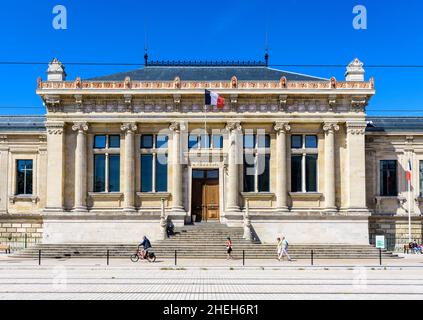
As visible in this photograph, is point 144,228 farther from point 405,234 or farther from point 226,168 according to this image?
point 405,234

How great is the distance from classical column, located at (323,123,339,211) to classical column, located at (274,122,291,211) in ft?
9.38

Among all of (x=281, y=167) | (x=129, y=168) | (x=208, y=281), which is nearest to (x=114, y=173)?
(x=129, y=168)

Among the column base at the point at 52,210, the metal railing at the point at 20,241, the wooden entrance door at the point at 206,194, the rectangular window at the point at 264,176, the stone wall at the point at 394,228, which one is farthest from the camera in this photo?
the stone wall at the point at 394,228

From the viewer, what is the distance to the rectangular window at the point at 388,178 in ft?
165

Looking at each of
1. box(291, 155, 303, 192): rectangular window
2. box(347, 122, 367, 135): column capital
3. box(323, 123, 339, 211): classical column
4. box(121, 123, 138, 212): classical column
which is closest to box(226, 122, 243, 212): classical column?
box(291, 155, 303, 192): rectangular window

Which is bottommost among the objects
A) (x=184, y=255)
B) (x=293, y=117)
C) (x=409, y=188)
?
(x=184, y=255)

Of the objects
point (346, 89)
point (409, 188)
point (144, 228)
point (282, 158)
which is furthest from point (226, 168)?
point (409, 188)

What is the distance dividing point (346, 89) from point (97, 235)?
67.2 ft

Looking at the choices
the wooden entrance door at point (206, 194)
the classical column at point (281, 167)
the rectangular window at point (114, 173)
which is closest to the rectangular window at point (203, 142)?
the wooden entrance door at point (206, 194)

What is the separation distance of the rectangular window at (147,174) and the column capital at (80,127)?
4.56 m

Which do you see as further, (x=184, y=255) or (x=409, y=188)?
(x=409, y=188)

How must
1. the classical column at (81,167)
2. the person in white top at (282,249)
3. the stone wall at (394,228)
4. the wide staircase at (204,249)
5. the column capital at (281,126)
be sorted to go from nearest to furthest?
the person in white top at (282,249) < the wide staircase at (204,249) < the classical column at (81,167) < the column capital at (281,126) < the stone wall at (394,228)

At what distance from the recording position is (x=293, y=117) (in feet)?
157

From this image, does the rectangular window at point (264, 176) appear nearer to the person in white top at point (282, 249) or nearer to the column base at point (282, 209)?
the column base at point (282, 209)
